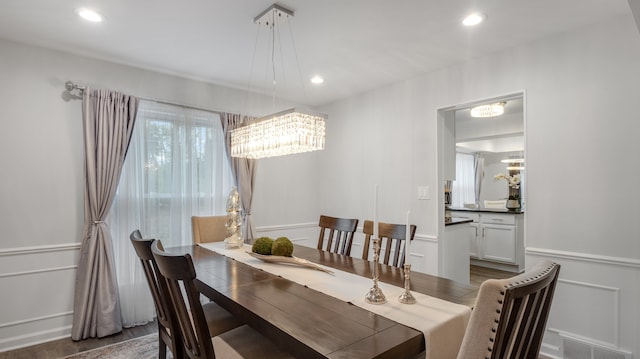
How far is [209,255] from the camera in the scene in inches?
97.3

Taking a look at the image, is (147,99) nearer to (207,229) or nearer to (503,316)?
(207,229)

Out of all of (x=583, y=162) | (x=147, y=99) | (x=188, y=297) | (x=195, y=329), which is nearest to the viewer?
(x=188, y=297)

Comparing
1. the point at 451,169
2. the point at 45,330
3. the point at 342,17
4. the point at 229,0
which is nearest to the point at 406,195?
the point at 451,169

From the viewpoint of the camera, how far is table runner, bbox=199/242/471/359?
3.96 feet

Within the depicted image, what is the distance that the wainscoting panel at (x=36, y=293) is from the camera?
2.57 m

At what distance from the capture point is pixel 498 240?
505 cm

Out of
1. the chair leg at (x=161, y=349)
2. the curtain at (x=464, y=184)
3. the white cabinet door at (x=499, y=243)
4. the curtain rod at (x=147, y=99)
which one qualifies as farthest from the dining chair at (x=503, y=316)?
the curtain at (x=464, y=184)

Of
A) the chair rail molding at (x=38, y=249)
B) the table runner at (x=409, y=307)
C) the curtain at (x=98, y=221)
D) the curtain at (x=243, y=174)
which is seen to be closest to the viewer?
the table runner at (x=409, y=307)

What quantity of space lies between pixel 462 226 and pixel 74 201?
3.90 metres

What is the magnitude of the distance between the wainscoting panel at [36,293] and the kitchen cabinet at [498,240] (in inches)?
210

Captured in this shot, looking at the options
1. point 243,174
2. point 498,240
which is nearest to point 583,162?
point 498,240

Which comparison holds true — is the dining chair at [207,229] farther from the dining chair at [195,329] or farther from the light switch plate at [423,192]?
the light switch plate at [423,192]

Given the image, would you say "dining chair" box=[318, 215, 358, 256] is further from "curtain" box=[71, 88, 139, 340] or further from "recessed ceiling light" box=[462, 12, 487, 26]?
"curtain" box=[71, 88, 139, 340]

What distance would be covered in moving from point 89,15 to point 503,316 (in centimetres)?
286
